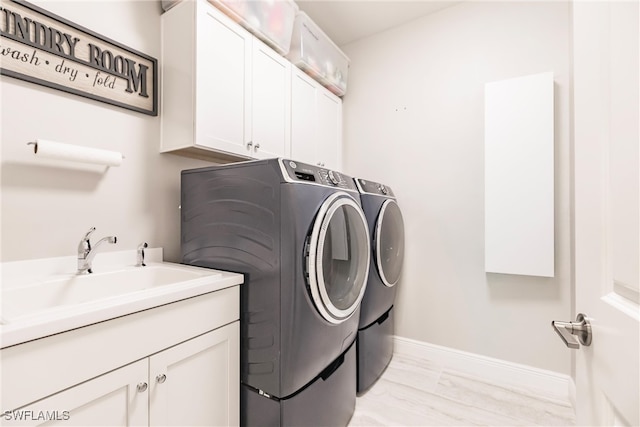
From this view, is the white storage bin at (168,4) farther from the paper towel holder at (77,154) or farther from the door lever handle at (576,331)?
the door lever handle at (576,331)

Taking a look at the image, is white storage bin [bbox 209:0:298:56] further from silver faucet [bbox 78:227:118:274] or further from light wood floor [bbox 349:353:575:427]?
light wood floor [bbox 349:353:575:427]

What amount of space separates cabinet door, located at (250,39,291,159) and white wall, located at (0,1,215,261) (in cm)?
52

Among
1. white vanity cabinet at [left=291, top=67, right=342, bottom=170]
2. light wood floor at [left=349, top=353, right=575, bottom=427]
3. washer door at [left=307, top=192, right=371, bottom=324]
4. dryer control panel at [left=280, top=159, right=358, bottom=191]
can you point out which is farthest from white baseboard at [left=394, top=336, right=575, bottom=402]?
white vanity cabinet at [left=291, top=67, right=342, bottom=170]

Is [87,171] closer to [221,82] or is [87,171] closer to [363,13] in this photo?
[221,82]

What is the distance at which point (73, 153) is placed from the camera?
1.19 meters

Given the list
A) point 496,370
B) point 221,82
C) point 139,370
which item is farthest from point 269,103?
point 496,370

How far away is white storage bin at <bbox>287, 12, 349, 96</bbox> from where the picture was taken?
6.86 feet

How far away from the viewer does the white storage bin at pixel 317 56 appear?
209 cm

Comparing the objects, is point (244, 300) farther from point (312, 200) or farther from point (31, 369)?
point (31, 369)

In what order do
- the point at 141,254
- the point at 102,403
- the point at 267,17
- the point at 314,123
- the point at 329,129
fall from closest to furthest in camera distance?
the point at 102,403
the point at 141,254
the point at 267,17
the point at 314,123
the point at 329,129

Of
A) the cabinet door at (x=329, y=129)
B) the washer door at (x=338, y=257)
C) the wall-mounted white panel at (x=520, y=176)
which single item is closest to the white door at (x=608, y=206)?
the washer door at (x=338, y=257)

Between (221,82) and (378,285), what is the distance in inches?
62.9

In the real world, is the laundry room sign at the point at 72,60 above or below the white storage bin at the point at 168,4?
below

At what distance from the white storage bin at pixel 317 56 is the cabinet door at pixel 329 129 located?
11cm
